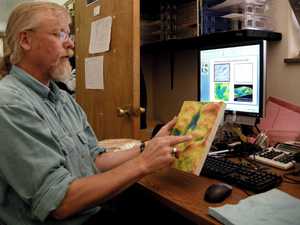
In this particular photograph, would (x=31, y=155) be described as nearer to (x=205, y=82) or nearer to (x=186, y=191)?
(x=186, y=191)

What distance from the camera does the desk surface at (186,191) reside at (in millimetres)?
903

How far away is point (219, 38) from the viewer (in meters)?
1.69

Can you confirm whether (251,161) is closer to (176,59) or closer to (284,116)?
(284,116)

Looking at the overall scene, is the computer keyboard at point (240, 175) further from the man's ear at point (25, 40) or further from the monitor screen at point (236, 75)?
the man's ear at point (25, 40)

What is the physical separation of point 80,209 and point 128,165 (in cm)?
19

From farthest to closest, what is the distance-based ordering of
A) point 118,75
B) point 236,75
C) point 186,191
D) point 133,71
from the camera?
point 118,75 → point 133,71 → point 236,75 → point 186,191

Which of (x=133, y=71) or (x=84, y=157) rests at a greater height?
(x=133, y=71)

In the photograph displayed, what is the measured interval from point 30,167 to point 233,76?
1005 millimetres

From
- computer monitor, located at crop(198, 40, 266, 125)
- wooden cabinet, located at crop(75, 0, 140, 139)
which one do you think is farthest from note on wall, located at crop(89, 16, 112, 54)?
computer monitor, located at crop(198, 40, 266, 125)

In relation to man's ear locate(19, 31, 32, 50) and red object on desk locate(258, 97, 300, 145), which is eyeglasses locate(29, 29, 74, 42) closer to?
man's ear locate(19, 31, 32, 50)

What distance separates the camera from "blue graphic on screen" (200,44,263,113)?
146 cm

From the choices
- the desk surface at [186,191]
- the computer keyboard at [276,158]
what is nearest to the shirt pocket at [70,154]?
the desk surface at [186,191]

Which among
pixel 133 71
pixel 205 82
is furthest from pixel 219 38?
pixel 133 71

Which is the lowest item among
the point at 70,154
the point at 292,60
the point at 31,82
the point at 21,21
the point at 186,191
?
the point at 186,191
